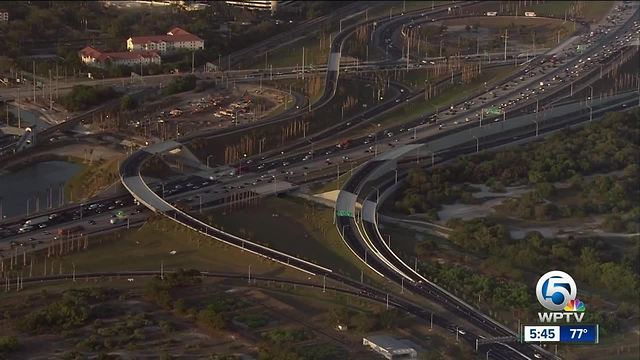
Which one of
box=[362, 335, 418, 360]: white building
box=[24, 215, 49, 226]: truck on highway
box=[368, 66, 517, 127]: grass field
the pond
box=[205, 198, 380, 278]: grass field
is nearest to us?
box=[362, 335, 418, 360]: white building

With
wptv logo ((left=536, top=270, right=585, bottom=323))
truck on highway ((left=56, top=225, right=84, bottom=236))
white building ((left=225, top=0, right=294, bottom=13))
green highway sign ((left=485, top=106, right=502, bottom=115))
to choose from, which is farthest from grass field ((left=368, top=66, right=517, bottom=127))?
wptv logo ((left=536, top=270, right=585, bottom=323))

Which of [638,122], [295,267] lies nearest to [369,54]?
[638,122]

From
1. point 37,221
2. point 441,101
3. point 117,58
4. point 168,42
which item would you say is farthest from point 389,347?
point 168,42

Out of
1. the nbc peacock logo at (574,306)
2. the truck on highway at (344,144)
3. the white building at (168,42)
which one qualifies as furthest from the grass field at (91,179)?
the nbc peacock logo at (574,306)

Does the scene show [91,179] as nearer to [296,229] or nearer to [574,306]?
[296,229]

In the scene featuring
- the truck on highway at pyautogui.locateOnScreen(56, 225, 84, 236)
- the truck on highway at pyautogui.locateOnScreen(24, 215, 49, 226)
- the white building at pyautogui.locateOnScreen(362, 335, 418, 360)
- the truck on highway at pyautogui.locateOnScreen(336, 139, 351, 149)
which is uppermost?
the truck on highway at pyautogui.locateOnScreen(336, 139, 351, 149)

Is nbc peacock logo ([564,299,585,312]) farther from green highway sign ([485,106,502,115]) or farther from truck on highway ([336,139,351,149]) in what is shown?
green highway sign ([485,106,502,115])
